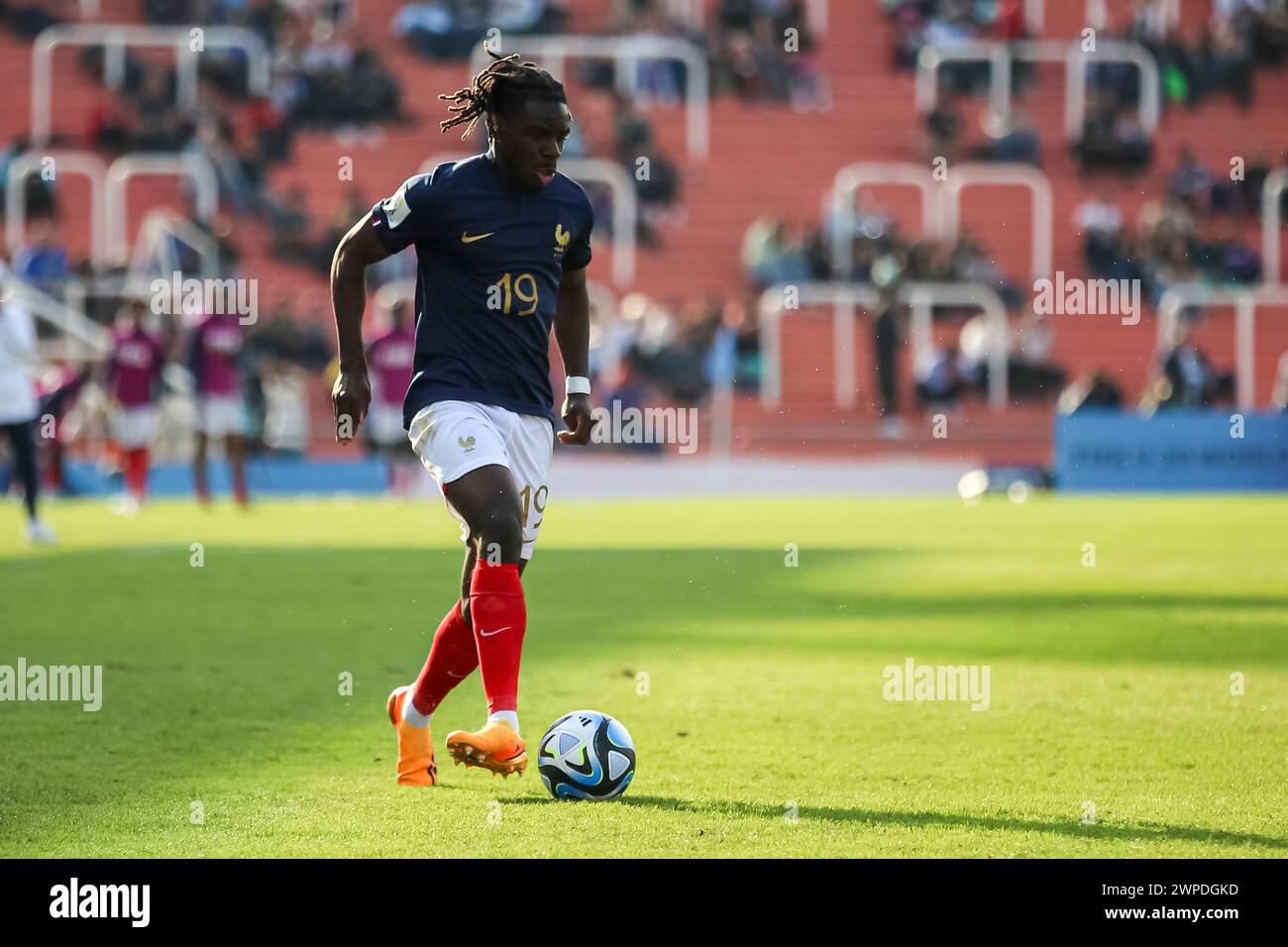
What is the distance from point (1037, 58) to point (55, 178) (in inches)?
606

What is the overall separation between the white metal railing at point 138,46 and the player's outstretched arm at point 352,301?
2539 centimetres

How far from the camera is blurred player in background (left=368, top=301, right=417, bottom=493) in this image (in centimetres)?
2275

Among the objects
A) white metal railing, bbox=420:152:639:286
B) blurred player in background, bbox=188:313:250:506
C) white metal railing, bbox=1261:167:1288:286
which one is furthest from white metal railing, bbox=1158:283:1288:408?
blurred player in background, bbox=188:313:250:506

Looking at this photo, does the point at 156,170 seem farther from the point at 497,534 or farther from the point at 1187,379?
the point at 497,534

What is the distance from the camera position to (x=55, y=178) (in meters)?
30.9

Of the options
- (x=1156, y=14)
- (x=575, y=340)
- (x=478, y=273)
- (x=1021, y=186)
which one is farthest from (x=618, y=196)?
(x=478, y=273)

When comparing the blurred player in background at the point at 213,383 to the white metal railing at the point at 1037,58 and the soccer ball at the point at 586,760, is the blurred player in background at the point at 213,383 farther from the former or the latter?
the soccer ball at the point at 586,760

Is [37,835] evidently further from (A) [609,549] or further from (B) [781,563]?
(A) [609,549]

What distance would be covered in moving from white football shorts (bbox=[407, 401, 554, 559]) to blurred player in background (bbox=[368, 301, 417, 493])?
50.9 feet

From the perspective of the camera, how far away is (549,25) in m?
34.2

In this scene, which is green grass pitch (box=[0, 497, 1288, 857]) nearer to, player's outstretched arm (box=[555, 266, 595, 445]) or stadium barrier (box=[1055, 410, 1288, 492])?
player's outstretched arm (box=[555, 266, 595, 445])

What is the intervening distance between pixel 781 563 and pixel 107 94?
804 inches

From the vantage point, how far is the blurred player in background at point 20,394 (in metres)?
16.2

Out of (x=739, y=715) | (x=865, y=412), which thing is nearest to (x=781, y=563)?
(x=739, y=715)
